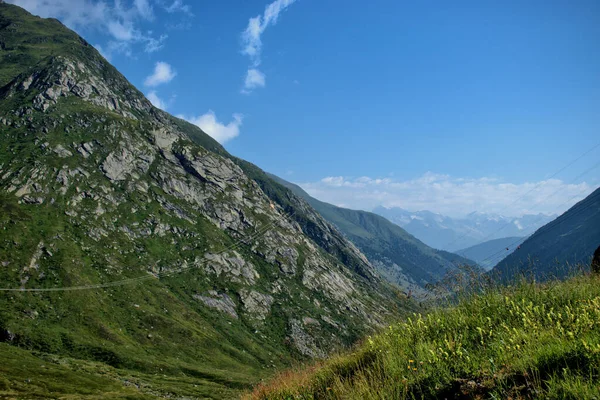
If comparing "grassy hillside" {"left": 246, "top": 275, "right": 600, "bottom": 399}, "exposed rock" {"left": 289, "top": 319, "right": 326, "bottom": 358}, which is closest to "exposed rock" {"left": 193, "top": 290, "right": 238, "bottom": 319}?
"exposed rock" {"left": 289, "top": 319, "right": 326, "bottom": 358}

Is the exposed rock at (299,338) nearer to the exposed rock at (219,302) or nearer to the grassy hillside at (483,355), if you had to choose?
the exposed rock at (219,302)

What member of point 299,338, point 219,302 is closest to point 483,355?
point 219,302

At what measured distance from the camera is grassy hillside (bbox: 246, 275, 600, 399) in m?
4.55

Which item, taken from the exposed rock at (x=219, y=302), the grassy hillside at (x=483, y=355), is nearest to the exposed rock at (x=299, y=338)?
the exposed rock at (x=219, y=302)

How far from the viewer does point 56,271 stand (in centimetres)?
14675

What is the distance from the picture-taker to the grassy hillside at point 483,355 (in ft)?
14.9

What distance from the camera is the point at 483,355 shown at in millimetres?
5535

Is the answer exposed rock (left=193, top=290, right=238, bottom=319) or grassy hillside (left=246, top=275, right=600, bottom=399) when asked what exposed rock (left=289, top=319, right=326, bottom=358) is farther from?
grassy hillside (left=246, top=275, right=600, bottom=399)

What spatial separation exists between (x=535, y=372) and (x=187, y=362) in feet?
519

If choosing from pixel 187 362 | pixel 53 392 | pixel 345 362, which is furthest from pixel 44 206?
pixel 345 362

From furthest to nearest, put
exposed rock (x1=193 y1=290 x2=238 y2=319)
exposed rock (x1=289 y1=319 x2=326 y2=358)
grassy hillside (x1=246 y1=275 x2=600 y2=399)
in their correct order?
1. exposed rock (x1=193 y1=290 x2=238 y2=319)
2. exposed rock (x1=289 y1=319 x2=326 y2=358)
3. grassy hillside (x1=246 y1=275 x2=600 y2=399)

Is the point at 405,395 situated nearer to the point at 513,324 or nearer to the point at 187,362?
the point at 513,324

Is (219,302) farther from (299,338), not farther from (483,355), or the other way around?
(483,355)

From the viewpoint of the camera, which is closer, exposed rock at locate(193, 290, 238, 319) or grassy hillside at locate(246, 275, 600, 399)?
grassy hillside at locate(246, 275, 600, 399)
